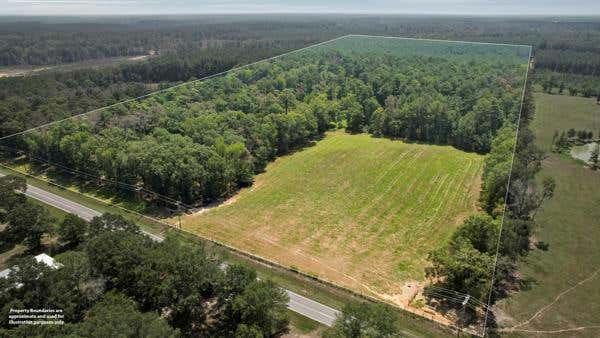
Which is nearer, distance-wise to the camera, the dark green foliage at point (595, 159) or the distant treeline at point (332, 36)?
the dark green foliage at point (595, 159)

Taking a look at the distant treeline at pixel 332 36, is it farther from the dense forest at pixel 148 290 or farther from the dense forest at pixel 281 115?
the dense forest at pixel 148 290

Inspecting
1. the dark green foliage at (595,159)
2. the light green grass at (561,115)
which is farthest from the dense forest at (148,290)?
the dark green foliage at (595,159)

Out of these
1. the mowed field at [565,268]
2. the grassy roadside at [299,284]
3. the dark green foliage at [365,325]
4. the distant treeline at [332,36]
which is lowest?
the grassy roadside at [299,284]

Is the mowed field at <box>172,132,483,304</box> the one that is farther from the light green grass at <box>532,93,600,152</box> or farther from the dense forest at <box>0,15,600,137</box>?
the dense forest at <box>0,15,600,137</box>

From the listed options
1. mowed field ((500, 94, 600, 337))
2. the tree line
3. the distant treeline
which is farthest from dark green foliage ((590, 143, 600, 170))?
the tree line

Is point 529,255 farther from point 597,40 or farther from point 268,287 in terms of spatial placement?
point 597,40

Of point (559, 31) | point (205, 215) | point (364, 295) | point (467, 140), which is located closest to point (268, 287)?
point (364, 295)

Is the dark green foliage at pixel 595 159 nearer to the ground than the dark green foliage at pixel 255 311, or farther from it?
farther from it
